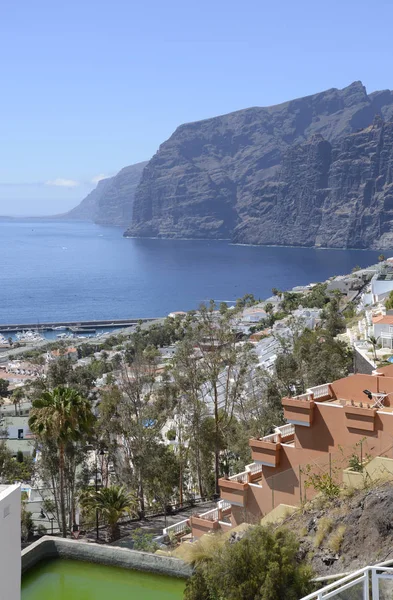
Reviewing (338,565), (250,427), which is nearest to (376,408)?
(338,565)

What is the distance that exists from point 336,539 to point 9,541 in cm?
429

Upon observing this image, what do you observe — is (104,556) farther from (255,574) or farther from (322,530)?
(322,530)

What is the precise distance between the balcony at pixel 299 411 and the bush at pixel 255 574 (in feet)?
13.9

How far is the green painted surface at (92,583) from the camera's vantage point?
363 inches

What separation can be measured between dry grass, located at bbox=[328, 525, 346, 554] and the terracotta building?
8.15 feet

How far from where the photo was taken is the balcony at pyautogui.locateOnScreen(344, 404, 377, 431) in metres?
11.7

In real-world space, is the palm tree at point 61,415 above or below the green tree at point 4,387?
above

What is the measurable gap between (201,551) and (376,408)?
428cm

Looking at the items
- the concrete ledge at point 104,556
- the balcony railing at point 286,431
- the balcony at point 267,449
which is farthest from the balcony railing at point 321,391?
the concrete ledge at point 104,556

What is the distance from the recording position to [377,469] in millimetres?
10875

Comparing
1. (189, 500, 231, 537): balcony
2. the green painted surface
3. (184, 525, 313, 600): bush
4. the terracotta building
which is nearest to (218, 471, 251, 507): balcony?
the terracotta building

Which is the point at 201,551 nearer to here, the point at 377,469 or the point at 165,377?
the point at 377,469

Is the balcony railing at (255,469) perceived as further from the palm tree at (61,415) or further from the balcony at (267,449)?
the palm tree at (61,415)

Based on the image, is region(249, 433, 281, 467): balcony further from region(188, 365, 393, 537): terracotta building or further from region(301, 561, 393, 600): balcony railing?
region(301, 561, 393, 600): balcony railing
